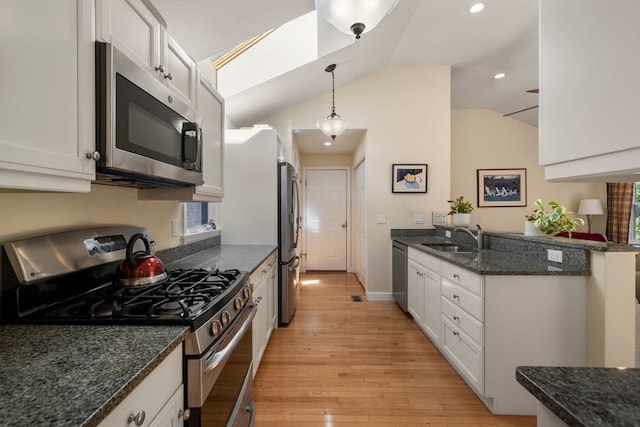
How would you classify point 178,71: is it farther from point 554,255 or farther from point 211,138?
point 554,255

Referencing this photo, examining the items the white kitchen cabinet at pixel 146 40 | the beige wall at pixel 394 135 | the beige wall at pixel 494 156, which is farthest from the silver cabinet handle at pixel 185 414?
the beige wall at pixel 494 156

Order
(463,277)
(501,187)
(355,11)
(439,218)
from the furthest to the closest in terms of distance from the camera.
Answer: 1. (501,187)
2. (439,218)
3. (463,277)
4. (355,11)

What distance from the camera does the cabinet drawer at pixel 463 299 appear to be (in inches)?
68.7

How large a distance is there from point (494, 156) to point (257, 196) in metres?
4.29

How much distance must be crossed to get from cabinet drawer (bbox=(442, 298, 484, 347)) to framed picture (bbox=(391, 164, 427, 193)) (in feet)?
6.08

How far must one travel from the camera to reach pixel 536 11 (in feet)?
8.81

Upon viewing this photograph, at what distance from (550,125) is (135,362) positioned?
1347 mm

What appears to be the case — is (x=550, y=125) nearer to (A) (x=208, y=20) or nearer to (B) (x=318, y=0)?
(B) (x=318, y=0)

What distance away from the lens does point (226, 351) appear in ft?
3.57

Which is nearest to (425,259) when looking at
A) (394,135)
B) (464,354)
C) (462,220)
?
(464,354)

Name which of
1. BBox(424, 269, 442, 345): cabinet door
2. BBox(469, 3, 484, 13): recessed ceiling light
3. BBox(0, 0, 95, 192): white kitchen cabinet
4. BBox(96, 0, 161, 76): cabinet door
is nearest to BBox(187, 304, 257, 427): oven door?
BBox(0, 0, 95, 192): white kitchen cabinet

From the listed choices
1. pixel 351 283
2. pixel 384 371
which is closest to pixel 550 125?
pixel 384 371

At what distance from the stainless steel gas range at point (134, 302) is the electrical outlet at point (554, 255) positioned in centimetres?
198

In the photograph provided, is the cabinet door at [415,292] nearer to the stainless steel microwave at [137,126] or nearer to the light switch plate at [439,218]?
the light switch plate at [439,218]
